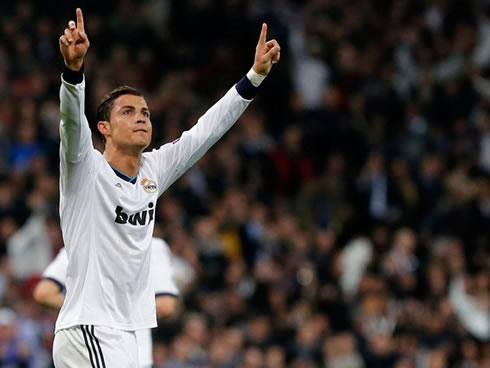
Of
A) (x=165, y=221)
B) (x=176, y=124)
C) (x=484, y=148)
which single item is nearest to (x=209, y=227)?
(x=165, y=221)

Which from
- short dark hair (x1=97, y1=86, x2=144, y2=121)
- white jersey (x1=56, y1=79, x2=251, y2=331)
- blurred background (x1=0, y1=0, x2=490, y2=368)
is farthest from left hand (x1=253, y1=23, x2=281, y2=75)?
blurred background (x1=0, y1=0, x2=490, y2=368)

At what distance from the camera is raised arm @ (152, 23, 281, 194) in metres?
6.67

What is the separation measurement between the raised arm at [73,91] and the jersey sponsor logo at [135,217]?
43 cm

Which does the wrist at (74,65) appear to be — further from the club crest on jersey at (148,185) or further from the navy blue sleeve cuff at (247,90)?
the navy blue sleeve cuff at (247,90)

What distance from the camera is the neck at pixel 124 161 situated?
6344 millimetres

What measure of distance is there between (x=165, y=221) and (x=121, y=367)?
7.81m

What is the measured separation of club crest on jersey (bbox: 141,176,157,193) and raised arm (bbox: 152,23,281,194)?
18cm

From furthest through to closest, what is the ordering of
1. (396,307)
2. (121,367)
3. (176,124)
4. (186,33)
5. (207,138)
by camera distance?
(186,33) → (176,124) → (396,307) → (207,138) → (121,367)

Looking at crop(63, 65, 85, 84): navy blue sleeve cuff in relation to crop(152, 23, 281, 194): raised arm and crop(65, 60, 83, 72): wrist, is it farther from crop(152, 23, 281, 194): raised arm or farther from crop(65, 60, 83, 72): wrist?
crop(152, 23, 281, 194): raised arm

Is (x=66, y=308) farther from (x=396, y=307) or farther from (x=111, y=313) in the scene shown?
(x=396, y=307)

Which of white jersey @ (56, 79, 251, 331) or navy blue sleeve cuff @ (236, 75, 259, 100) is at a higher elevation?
navy blue sleeve cuff @ (236, 75, 259, 100)

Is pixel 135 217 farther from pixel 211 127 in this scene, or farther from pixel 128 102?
pixel 211 127

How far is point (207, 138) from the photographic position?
6691 millimetres

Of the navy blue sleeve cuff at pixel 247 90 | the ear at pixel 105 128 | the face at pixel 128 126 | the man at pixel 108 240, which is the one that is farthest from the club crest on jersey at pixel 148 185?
the navy blue sleeve cuff at pixel 247 90
